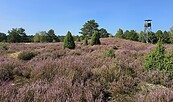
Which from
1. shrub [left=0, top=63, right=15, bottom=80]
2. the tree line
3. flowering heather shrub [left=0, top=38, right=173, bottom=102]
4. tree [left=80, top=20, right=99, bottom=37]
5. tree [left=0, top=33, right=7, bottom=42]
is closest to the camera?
flowering heather shrub [left=0, top=38, right=173, bottom=102]

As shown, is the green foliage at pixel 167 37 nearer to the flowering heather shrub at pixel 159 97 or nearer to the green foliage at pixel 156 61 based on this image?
the green foliage at pixel 156 61

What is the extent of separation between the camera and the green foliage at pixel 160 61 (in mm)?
4961

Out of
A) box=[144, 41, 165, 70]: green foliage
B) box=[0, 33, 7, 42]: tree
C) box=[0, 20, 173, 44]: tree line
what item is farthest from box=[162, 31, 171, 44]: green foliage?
box=[144, 41, 165, 70]: green foliage

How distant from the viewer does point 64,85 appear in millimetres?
3227

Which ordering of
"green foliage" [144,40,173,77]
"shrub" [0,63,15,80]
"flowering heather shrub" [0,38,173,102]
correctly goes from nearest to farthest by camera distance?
"flowering heather shrub" [0,38,173,102], "shrub" [0,63,15,80], "green foliage" [144,40,173,77]

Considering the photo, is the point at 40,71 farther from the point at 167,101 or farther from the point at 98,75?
the point at 167,101

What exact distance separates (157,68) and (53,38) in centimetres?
6243

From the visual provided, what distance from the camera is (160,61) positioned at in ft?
17.5

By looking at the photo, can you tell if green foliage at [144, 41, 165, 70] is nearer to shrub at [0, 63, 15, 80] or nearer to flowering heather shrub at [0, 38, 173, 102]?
flowering heather shrub at [0, 38, 173, 102]

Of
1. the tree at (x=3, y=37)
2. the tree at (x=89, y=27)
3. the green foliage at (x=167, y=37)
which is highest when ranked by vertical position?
the tree at (x=89, y=27)

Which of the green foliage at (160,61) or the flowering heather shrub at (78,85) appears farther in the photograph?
the green foliage at (160,61)

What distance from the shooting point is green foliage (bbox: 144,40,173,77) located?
496 cm

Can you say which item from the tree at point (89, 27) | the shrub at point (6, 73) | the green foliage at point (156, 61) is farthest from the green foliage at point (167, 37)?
the shrub at point (6, 73)

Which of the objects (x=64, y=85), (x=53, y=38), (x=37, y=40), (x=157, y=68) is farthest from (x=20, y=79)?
(x=53, y=38)
